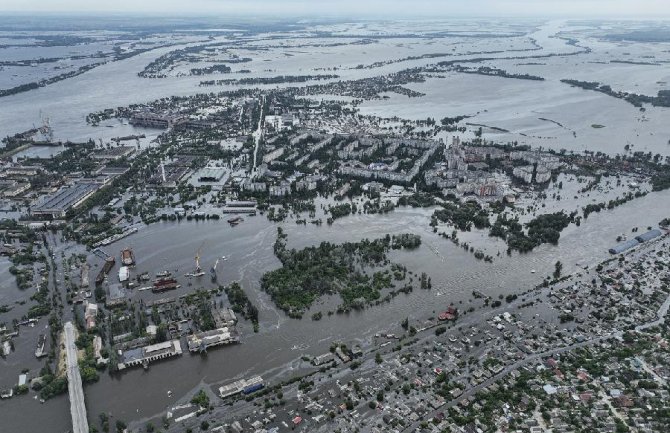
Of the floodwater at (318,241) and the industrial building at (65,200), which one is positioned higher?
the industrial building at (65,200)

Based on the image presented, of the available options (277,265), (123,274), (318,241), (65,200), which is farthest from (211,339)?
(65,200)

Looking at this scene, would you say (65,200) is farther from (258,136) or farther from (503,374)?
(503,374)

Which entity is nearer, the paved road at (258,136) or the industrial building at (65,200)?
the industrial building at (65,200)

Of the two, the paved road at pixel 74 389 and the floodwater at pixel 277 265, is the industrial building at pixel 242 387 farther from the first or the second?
the paved road at pixel 74 389

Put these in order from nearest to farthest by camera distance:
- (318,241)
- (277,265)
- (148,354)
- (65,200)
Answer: (148,354), (277,265), (318,241), (65,200)

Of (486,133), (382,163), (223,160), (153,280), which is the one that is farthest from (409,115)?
(153,280)

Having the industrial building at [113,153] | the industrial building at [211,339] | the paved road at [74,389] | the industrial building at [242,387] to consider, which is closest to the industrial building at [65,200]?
the industrial building at [113,153]

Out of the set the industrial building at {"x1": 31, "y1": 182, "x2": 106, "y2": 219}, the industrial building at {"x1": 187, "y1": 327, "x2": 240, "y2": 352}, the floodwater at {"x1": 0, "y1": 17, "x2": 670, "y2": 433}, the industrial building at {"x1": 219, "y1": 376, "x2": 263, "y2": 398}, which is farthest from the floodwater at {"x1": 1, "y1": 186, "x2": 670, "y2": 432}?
the industrial building at {"x1": 31, "y1": 182, "x2": 106, "y2": 219}

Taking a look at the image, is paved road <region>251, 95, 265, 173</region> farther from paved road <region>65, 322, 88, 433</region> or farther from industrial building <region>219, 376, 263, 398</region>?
industrial building <region>219, 376, 263, 398</region>

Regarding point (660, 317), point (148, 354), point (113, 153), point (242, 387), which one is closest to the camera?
point (242, 387)
